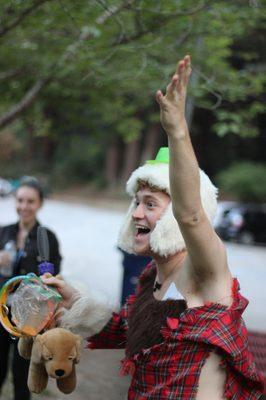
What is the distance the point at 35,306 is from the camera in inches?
73.5

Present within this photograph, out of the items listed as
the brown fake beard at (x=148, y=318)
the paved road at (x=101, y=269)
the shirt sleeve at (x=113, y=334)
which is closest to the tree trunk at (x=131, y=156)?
the paved road at (x=101, y=269)

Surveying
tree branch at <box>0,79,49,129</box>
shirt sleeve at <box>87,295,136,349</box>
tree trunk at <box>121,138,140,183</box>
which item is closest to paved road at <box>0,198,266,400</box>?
shirt sleeve at <box>87,295,136,349</box>

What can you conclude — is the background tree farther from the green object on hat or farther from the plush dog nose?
the plush dog nose

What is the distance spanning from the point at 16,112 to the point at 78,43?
0.91 metres

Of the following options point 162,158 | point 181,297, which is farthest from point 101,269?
point 181,297

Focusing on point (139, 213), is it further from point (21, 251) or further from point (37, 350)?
point (21, 251)

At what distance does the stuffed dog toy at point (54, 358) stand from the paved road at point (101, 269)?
546 mm

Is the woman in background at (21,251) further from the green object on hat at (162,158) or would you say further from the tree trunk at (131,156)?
the tree trunk at (131,156)

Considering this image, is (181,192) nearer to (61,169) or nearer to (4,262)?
(4,262)

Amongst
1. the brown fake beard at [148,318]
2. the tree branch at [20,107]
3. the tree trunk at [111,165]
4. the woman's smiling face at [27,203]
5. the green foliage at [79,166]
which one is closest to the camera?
the brown fake beard at [148,318]

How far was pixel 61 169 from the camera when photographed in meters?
32.5

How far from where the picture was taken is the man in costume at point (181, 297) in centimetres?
148

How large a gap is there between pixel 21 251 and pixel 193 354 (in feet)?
6.31

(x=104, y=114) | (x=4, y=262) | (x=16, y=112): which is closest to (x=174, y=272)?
(x=4, y=262)
